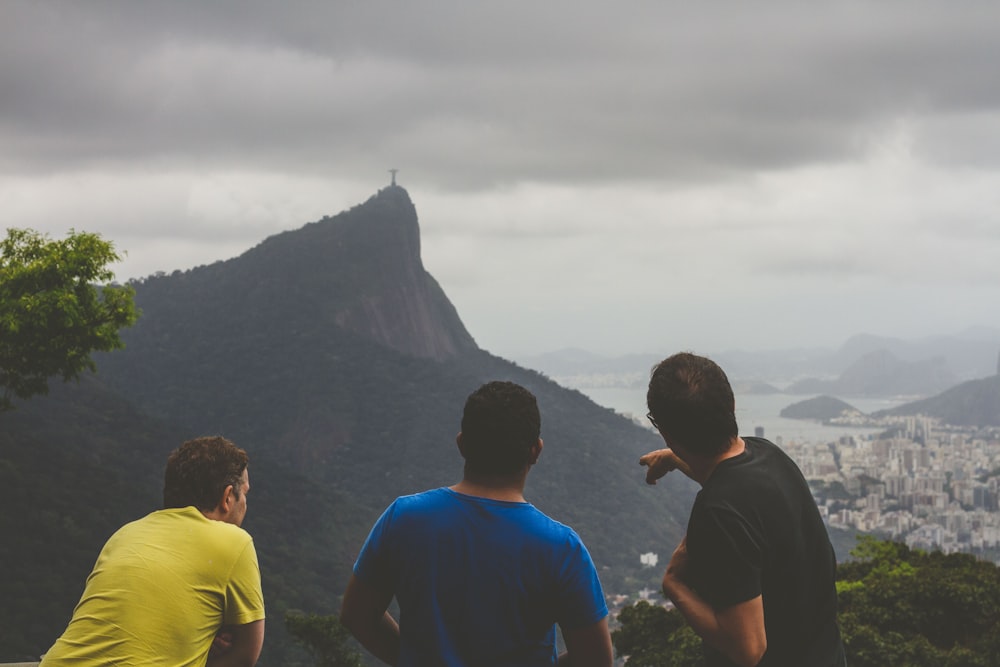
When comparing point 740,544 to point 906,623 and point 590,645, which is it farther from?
point 906,623

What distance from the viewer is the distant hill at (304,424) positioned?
113 feet

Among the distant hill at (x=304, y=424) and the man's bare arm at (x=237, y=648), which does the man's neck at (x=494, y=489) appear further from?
the distant hill at (x=304, y=424)

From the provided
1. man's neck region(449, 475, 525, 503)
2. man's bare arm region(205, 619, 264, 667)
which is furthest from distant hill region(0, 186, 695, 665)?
man's neck region(449, 475, 525, 503)

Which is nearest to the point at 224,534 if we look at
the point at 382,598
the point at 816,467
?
the point at 382,598

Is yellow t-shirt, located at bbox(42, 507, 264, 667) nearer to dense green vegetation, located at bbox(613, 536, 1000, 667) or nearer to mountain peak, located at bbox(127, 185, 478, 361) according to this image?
dense green vegetation, located at bbox(613, 536, 1000, 667)

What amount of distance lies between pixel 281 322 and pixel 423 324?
18679 mm

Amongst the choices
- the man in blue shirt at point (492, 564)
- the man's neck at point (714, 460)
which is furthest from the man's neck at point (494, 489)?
the man's neck at point (714, 460)

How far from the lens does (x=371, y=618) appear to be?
3.24m

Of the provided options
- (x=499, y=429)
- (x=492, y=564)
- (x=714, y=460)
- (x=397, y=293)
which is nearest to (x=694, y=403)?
(x=714, y=460)

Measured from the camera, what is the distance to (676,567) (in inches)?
117

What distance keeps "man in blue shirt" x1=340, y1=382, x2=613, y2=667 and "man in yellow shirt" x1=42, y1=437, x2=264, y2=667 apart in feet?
1.86

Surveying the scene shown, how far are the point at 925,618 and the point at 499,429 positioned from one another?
1519 cm

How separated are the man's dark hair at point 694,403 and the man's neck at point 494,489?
0.50 m

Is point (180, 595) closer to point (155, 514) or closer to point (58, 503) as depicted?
point (155, 514)
